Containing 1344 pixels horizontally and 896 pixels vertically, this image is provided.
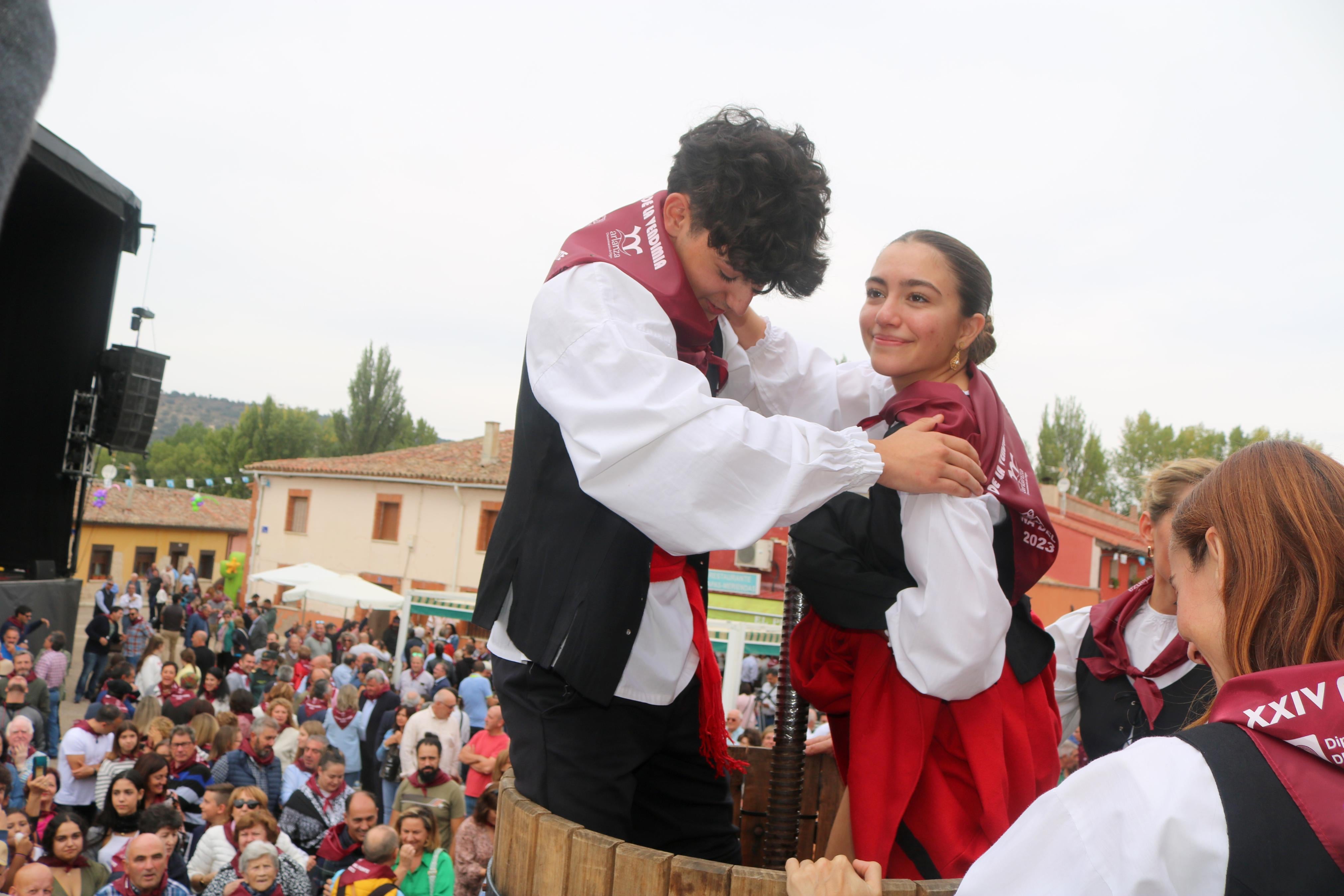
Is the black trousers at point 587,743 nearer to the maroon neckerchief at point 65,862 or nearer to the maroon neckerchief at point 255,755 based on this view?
the maroon neckerchief at point 65,862

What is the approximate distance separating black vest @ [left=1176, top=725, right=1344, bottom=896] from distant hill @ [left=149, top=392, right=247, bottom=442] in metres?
142

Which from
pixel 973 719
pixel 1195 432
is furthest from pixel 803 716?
pixel 1195 432

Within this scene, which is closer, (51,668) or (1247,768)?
(1247,768)

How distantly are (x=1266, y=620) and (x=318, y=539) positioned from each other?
99.4 feet

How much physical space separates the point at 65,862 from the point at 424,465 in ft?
77.1

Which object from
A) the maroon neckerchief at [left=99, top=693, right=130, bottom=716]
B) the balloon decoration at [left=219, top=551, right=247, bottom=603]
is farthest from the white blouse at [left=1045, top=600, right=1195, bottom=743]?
the balloon decoration at [left=219, top=551, right=247, bottom=603]

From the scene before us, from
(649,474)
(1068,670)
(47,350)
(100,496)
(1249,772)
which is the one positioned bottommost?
(100,496)

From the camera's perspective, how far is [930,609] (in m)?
1.93

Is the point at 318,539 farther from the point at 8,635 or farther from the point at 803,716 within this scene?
the point at 803,716

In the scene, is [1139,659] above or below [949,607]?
below

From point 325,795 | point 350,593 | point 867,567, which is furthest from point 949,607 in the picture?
point 350,593

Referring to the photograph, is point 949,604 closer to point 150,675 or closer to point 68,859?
point 68,859

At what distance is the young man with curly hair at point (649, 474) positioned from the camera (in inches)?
68.2

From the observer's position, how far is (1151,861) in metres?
1.08
